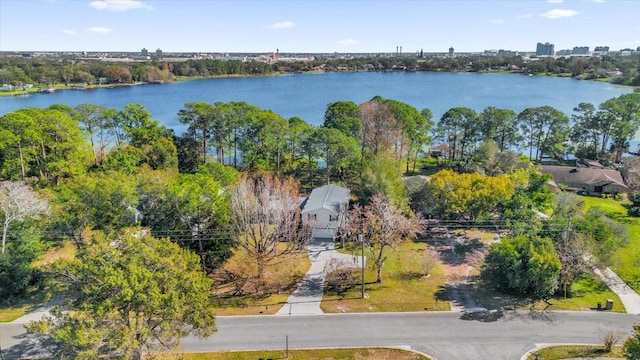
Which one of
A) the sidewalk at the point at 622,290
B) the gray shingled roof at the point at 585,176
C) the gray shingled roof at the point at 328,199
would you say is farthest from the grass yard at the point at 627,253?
the gray shingled roof at the point at 328,199

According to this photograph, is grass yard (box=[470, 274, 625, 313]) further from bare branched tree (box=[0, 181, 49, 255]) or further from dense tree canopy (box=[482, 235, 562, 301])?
bare branched tree (box=[0, 181, 49, 255])

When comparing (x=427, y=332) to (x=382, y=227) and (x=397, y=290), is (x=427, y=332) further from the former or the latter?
(x=382, y=227)

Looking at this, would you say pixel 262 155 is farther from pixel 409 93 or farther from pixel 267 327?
pixel 409 93

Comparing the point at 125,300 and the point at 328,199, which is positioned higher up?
the point at 125,300

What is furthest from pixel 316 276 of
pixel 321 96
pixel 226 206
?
pixel 321 96

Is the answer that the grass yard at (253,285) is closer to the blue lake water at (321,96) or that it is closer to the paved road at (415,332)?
the paved road at (415,332)

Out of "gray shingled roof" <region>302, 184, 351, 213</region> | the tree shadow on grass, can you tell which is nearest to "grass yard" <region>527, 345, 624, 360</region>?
"gray shingled roof" <region>302, 184, 351, 213</region>
